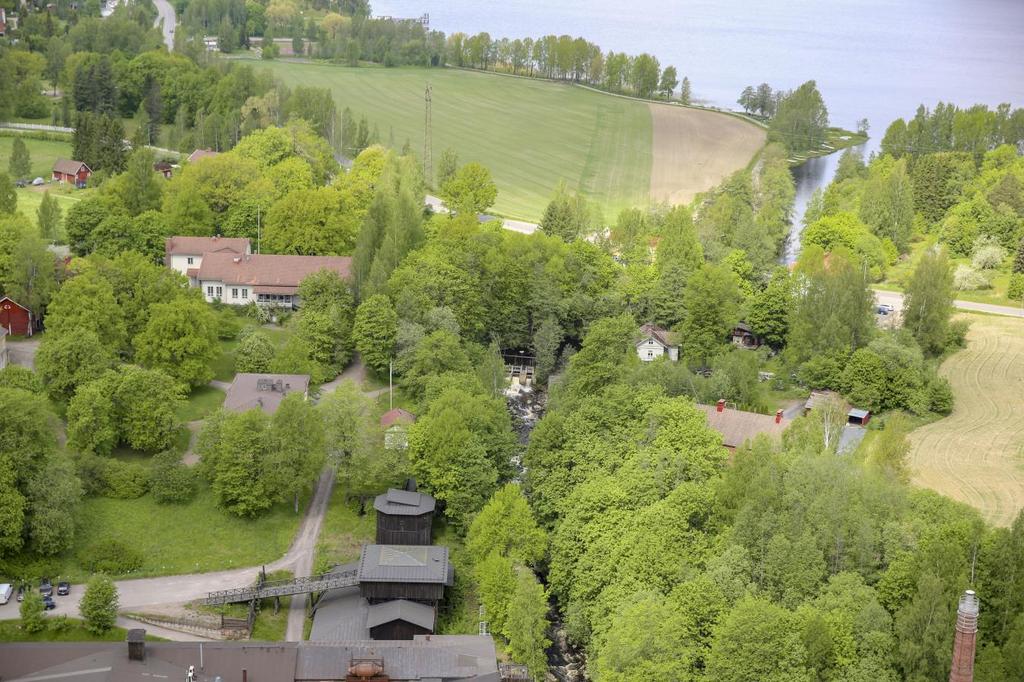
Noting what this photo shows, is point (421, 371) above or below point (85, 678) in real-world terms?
above

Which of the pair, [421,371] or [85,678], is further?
[421,371]

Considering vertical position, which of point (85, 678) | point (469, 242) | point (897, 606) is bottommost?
point (85, 678)

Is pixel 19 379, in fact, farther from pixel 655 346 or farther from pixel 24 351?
pixel 655 346

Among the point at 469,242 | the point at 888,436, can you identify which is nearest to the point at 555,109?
the point at 469,242

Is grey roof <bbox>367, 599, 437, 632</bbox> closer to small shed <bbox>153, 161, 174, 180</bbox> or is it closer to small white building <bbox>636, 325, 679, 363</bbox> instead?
small white building <bbox>636, 325, 679, 363</bbox>

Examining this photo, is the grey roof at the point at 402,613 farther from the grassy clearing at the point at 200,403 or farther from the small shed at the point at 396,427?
the grassy clearing at the point at 200,403

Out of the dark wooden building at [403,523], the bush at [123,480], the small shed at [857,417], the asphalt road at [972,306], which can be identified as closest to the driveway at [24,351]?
the bush at [123,480]

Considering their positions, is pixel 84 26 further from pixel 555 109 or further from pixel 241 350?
pixel 241 350
